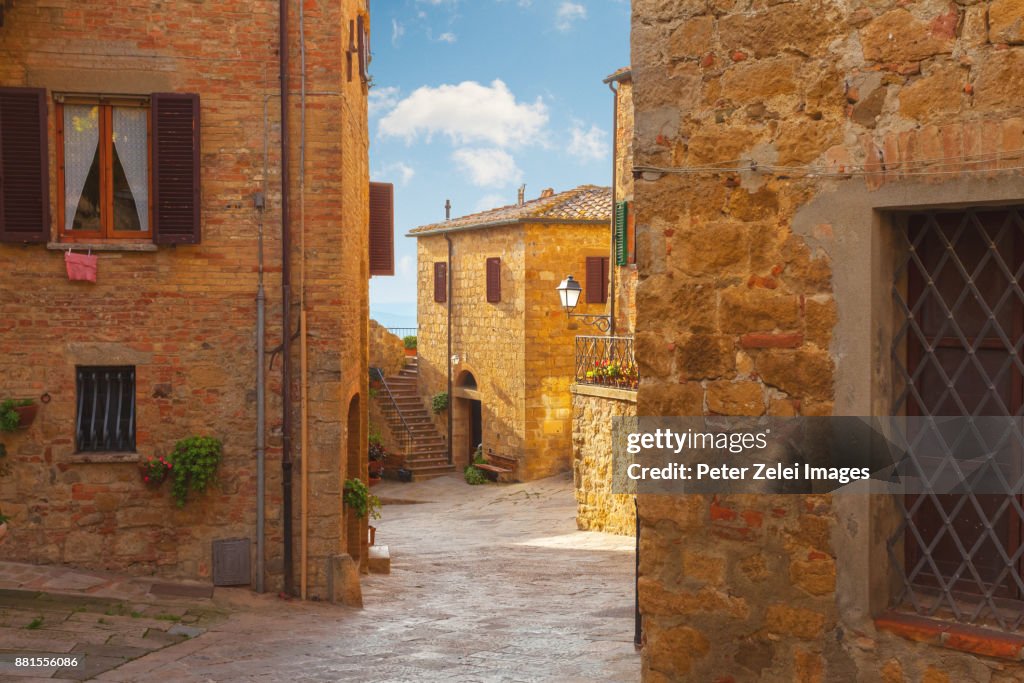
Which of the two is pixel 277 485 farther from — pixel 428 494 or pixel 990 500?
pixel 428 494

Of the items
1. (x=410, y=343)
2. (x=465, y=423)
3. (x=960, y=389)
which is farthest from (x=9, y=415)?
(x=410, y=343)

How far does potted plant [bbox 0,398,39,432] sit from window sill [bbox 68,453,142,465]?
0.54 m

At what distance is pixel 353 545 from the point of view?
40.3ft

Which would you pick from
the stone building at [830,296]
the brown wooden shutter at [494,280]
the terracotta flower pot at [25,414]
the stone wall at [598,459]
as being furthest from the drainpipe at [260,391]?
the brown wooden shutter at [494,280]

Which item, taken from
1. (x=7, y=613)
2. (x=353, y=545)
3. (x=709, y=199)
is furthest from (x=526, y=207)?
(x=709, y=199)

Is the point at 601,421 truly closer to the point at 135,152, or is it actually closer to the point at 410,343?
the point at 135,152

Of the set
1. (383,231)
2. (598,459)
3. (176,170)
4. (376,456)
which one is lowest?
(376,456)

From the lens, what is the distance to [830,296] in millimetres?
3773

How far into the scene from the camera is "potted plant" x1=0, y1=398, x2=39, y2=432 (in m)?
9.62

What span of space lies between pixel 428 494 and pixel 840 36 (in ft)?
70.0

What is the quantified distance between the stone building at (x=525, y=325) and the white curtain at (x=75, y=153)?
51.4ft

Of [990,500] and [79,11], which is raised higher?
[79,11]

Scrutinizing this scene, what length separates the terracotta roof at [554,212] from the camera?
25.3 meters

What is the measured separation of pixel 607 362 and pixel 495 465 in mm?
8843
